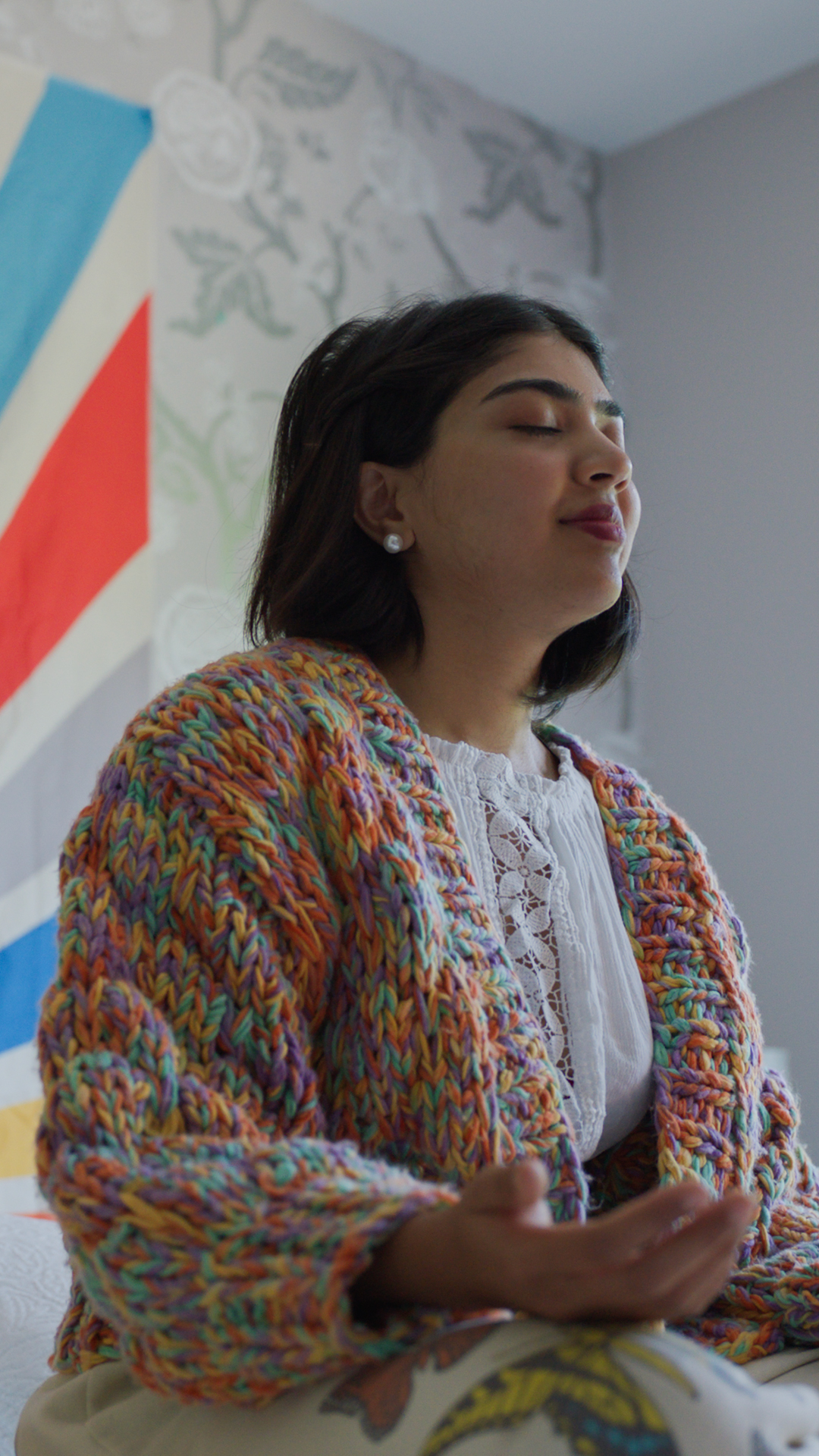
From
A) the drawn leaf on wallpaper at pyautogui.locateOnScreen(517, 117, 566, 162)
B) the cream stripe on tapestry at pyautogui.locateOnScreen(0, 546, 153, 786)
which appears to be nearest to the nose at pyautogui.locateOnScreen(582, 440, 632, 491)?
the cream stripe on tapestry at pyautogui.locateOnScreen(0, 546, 153, 786)

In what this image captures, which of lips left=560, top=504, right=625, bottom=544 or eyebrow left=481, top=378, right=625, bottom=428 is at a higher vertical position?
eyebrow left=481, top=378, right=625, bottom=428

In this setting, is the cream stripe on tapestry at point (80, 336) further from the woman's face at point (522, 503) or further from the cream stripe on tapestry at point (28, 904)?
the woman's face at point (522, 503)

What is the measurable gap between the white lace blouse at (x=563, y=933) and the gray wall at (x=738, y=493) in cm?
130

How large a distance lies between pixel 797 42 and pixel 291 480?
1.61m

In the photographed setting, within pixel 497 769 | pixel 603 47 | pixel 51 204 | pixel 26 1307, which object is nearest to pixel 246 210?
pixel 51 204

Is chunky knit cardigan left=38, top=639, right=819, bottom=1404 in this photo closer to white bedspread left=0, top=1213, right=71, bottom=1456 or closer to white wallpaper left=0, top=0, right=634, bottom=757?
white bedspread left=0, top=1213, right=71, bottom=1456

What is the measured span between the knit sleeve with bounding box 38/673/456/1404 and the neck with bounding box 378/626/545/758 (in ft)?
0.79

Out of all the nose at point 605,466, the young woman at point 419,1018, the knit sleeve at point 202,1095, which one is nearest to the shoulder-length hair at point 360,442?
the young woman at point 419,1018

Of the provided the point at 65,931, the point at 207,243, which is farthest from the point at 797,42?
the point at 65,931

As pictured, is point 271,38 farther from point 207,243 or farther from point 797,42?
point 797,42

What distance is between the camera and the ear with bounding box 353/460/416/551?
3.66 feet

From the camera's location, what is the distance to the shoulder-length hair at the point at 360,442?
1.09 metres

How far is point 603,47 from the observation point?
2.27 metres

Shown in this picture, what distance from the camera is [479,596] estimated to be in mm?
1066
